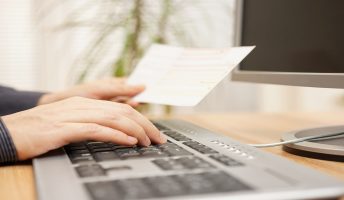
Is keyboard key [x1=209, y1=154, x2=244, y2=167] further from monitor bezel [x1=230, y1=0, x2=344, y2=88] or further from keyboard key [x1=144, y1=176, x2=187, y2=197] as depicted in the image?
monitor bezel [x1=230, y1=0, x2=344, y2=88]

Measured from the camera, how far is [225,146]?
616mm

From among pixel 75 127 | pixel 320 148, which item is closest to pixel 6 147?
pixel 75 127

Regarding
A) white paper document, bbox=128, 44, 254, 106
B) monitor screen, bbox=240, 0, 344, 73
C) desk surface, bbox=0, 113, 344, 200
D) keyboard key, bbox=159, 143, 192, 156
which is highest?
monitor screen, bbox=240, 0, 344, 73

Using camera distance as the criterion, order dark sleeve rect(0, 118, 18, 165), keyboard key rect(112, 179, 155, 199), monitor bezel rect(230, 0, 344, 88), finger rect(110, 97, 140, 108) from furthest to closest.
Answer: finger rect(110, 97, 140, 108)
monitor bezel rect(230, 0, 344, 88)
dark sleeve rect(0, 118, 18, 165)
keyboard key rect(112, 179, 155, 199)

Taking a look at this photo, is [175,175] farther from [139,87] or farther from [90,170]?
[139,87]

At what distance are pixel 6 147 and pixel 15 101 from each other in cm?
58

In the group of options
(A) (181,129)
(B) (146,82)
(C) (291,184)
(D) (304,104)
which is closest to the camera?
(C) (291,184)

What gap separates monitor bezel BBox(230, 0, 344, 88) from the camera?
71cm

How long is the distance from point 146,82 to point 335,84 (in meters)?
0.46

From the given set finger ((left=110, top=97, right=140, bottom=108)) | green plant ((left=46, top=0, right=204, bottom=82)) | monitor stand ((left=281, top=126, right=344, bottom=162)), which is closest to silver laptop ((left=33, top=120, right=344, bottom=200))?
monitor stand ((left=281, top=126, right=344, bottom=162))

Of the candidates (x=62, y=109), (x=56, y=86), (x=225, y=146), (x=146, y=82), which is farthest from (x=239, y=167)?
(x=56, y=86)

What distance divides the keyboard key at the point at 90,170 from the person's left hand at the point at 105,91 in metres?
0.57

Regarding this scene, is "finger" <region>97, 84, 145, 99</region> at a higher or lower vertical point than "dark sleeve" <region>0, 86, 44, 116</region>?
higher

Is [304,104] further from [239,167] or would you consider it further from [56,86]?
[239,167]
